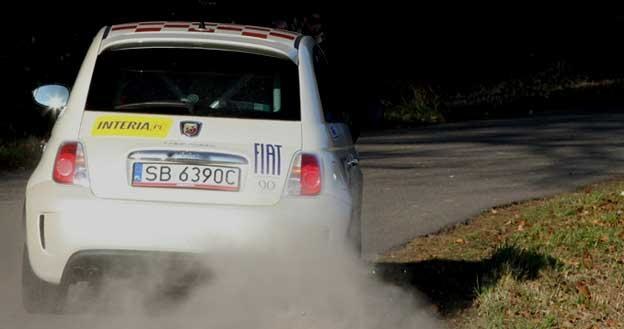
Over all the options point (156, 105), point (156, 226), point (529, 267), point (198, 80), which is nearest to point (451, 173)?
point (529, 267)

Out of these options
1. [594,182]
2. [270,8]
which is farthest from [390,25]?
[594,182]

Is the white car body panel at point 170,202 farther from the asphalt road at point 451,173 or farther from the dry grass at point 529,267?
the dry grass at point 529,267

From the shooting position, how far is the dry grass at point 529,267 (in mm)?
8484

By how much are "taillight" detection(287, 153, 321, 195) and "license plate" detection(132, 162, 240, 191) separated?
0.89 feet

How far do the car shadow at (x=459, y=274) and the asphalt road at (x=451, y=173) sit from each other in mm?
978

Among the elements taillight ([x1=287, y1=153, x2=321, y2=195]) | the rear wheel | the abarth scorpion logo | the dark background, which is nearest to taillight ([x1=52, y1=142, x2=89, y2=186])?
the abarth scorpion logo

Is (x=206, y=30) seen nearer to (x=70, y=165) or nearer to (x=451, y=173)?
(x=70, y=165)

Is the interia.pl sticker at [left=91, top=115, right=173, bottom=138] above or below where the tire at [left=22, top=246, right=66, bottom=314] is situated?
above

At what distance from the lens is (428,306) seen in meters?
8.98

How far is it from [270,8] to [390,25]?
22.1ft

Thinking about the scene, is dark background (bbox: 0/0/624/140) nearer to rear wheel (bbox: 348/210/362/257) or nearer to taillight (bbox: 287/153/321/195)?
rear wheel (bbox: 348/210/362/257)

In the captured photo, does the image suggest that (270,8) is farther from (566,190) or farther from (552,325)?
(552,325)

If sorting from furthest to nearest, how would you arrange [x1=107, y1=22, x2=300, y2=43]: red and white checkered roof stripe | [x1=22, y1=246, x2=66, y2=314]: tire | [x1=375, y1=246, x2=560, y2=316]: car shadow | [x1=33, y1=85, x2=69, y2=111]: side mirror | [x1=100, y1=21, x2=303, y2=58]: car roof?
[x1=375, y1=246, x2=560, y2=316]: car shadow < [x1=33, y1=85, x2=69, y2=111]: side mirror < [x1=107, y1=22, x2=300, y2=43]: red and white checkered roof stripe < [x1=100, y1=21, x2=303, y2=58]: car roof < [x1=22, y1=246, x2=66, y2=314]: tire

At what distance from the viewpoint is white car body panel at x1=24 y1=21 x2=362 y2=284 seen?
7.58m
